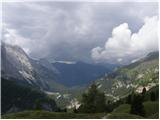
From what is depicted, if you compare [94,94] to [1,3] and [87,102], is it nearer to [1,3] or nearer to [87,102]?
[87,102]

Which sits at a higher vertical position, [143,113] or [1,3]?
[1,3]

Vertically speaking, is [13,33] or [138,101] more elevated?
[13,33]

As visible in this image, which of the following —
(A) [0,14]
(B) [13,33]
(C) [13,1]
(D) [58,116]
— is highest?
(B) [13,33]

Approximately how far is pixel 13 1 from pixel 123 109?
64.3m

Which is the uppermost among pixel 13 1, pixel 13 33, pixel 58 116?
pixel 13 33

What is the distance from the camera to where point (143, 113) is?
68375 mm

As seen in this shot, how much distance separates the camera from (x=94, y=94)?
81.2m

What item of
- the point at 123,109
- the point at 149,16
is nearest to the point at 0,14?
the point at 149,16

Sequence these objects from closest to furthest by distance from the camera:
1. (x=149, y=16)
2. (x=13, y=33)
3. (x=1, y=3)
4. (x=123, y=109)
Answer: (x=1, y=3) < (x=149, y=16) < (x=13, y=33) < (x=123, y=109)

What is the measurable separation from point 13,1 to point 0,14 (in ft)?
15.2

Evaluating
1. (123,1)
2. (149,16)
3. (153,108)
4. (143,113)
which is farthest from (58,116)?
(153,108)

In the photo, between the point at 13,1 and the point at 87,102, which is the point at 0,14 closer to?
the point at 13,1

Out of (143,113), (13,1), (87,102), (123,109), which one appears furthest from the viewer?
(123,109)

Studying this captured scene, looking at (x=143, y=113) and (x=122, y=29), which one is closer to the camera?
(x=122, y=29)
